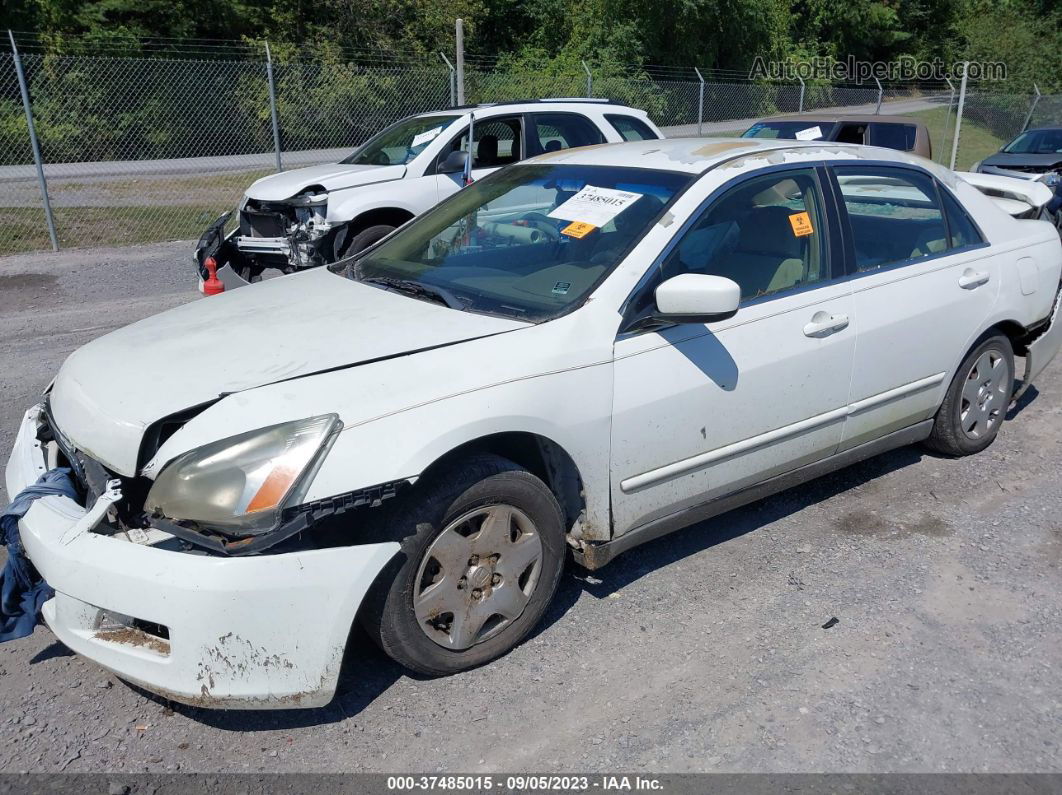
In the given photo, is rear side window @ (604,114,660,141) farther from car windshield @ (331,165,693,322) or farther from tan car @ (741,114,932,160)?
car windshield @ (331,165,693,322)

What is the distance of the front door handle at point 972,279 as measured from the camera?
4.52 m

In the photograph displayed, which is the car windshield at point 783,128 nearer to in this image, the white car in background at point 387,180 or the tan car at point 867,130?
the tan car at point 867,130

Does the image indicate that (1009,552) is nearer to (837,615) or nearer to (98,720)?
(837,615)

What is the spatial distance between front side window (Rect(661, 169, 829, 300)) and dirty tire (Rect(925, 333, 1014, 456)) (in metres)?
1.26

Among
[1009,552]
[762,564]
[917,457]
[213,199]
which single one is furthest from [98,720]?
[213,199]

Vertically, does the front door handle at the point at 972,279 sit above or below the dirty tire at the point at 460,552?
above

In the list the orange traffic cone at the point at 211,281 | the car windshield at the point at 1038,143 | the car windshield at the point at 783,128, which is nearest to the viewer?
the orange traffic cone at the point at 211,281

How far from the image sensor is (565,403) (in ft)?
10.5

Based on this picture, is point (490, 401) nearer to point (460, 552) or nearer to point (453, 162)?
point (460, 552)

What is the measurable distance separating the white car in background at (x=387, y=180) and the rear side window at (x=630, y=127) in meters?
0.01

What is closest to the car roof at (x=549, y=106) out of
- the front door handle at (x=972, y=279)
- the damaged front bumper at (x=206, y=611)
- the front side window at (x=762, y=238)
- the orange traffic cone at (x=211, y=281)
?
the orange traffic cone at (x=211, y=281)

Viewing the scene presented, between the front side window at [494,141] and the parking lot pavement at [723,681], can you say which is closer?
the parking lot pavement at [723,681]

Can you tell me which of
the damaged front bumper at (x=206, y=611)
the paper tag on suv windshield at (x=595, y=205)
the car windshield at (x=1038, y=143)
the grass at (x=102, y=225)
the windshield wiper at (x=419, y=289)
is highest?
the paper tag on suv windshield at (x=595, y=205)

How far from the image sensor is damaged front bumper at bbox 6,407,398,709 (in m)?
2.61
